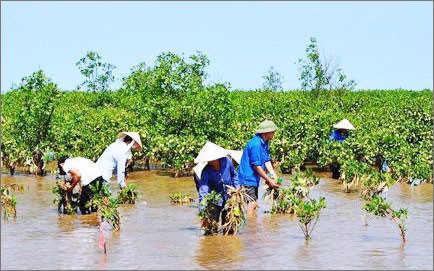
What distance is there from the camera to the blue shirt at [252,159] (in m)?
13.2

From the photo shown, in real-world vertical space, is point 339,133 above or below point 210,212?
above

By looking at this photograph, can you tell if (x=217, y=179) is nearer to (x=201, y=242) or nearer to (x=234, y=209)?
(x=234, y=209)

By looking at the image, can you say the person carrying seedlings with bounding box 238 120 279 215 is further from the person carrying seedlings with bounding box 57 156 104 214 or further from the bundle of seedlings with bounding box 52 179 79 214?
the bundle of seedlings with bounding box 52 179 79 214

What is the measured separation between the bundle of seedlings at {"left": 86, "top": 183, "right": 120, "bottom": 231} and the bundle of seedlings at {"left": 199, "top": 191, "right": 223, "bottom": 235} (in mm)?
1214

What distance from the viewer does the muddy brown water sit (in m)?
10.2

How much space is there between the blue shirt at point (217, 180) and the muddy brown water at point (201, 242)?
614mm

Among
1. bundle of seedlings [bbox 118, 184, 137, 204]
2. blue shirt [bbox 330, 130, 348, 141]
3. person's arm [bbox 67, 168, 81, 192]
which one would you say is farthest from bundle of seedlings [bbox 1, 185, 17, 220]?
blue shirt [bbox 330, 130, 348, 141]

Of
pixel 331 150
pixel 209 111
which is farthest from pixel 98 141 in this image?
pixel 331 150

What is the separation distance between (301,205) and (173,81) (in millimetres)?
11671

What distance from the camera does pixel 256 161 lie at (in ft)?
43.3

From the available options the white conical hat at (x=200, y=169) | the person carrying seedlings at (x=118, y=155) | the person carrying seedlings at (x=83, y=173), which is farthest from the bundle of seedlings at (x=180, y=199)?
the white conical hat at (x=200, y=169)

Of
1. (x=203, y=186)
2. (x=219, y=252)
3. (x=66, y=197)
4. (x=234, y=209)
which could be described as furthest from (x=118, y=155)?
(x=219, y=252)

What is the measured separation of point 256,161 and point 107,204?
7.60ft

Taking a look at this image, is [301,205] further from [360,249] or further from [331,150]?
[331,150]
